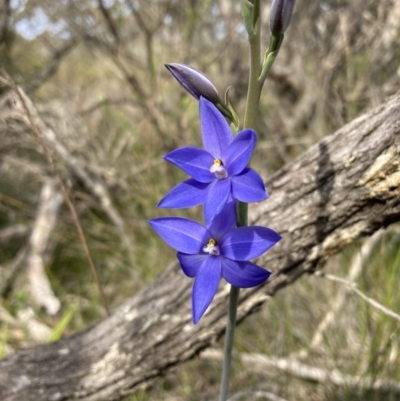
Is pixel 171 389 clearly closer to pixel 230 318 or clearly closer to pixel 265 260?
pixel 265 260

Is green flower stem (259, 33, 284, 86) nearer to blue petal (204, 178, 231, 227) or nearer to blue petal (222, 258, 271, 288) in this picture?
blue petal (204, 178, 231, 227)

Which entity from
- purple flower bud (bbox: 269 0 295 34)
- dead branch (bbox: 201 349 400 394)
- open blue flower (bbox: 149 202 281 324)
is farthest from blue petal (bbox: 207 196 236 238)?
dead branch (bbox: 201 349 400 394)

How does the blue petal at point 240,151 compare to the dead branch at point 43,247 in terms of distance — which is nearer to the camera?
the blue petal at point 240,151

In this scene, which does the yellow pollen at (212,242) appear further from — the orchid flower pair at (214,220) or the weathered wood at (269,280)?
the weathered wood at (269,280)

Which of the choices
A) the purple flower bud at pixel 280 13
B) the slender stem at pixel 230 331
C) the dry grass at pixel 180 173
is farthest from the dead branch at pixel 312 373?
the purple flower bud at pixel 280 13

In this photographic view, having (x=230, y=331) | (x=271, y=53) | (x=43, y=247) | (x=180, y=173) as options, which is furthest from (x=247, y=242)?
(x=43, y=247)

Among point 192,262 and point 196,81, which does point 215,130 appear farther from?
point 192,262

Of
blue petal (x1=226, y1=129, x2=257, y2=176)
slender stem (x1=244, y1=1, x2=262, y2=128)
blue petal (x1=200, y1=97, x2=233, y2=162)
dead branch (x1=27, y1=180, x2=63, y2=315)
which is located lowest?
blue petal (x1=226, y1=129, x2=257, y2=176)
